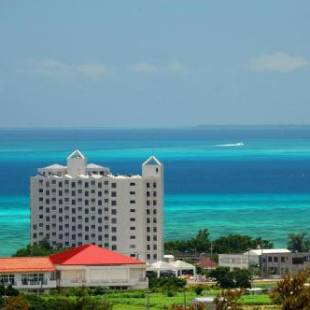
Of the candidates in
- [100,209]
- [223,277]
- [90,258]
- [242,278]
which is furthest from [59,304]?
[100,209]

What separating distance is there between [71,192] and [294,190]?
1832 inches

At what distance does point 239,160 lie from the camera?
157m

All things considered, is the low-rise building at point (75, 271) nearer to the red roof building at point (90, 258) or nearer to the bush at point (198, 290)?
the red roof building at point (90, 258)

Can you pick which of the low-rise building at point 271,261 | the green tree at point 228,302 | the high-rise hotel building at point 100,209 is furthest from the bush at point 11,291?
the green tree at point 228,302

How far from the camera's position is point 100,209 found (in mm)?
56375

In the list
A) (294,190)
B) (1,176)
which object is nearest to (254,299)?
(294,190)

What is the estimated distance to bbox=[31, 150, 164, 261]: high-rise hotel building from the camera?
5519 centimetres

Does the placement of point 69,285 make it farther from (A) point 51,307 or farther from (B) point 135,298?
(A) point 51,307

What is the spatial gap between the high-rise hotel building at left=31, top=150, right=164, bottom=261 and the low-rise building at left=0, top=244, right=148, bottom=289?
6.45 meters

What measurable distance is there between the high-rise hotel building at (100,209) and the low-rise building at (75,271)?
21.2ft

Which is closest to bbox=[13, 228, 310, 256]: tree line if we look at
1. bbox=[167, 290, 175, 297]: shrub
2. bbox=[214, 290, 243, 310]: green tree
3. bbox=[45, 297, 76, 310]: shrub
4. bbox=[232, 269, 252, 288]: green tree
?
bbox=[232, 269, 252, 288]: green tree

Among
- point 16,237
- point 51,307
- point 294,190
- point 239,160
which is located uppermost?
point 239,160

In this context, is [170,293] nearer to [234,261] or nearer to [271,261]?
[271,261]

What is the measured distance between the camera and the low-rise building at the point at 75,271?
154ft
